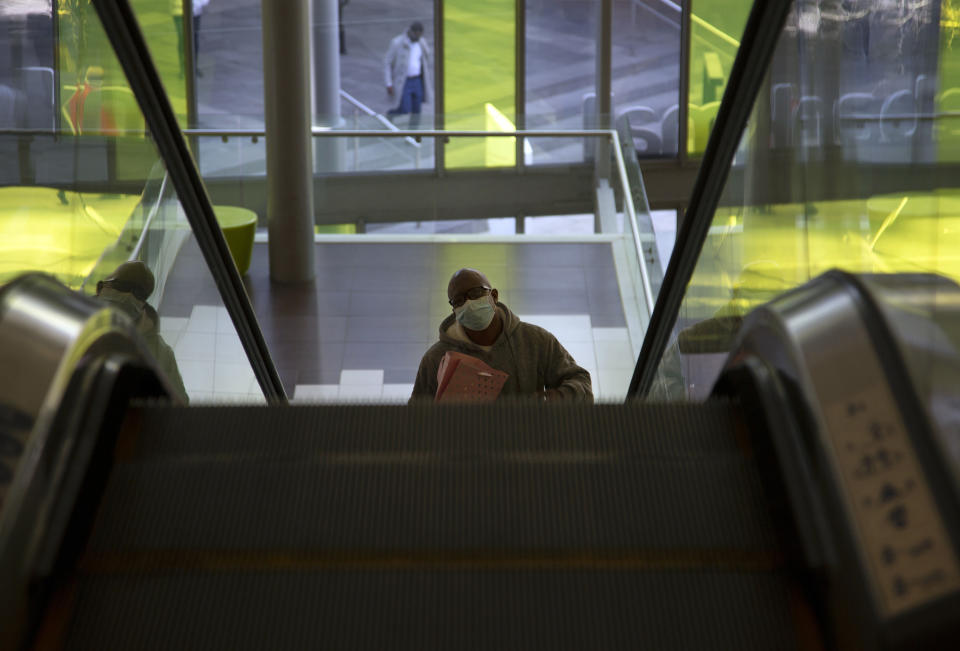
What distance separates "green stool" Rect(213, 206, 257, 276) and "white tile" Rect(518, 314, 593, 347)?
3.23 meters

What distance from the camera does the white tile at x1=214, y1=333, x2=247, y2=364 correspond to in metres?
5.23

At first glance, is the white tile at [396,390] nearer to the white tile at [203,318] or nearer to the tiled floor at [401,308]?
the tiled floor at [401,308]

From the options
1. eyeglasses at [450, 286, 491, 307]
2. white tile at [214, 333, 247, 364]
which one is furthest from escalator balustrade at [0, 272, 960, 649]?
white tile at [214, 333, 247, 364]

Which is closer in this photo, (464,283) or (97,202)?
(97,202)

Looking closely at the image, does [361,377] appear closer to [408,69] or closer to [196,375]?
[196,375]

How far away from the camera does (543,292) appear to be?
35.1ft

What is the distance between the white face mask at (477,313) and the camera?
4715mm

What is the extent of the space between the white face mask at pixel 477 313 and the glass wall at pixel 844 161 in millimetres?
1064

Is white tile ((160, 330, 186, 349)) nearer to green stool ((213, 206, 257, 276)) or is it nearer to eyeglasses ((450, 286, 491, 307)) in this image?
eyeglasses ((450, 286, 491, 307))

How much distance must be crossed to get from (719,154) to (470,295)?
1517mm

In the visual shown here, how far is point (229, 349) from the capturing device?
5312 millimetres

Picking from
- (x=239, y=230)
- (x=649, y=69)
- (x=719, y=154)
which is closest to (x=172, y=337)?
(x=719, y=154)

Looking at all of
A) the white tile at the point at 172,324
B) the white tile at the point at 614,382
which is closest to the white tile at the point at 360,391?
the white tile at the point at 614,382

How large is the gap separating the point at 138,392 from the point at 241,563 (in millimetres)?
655
